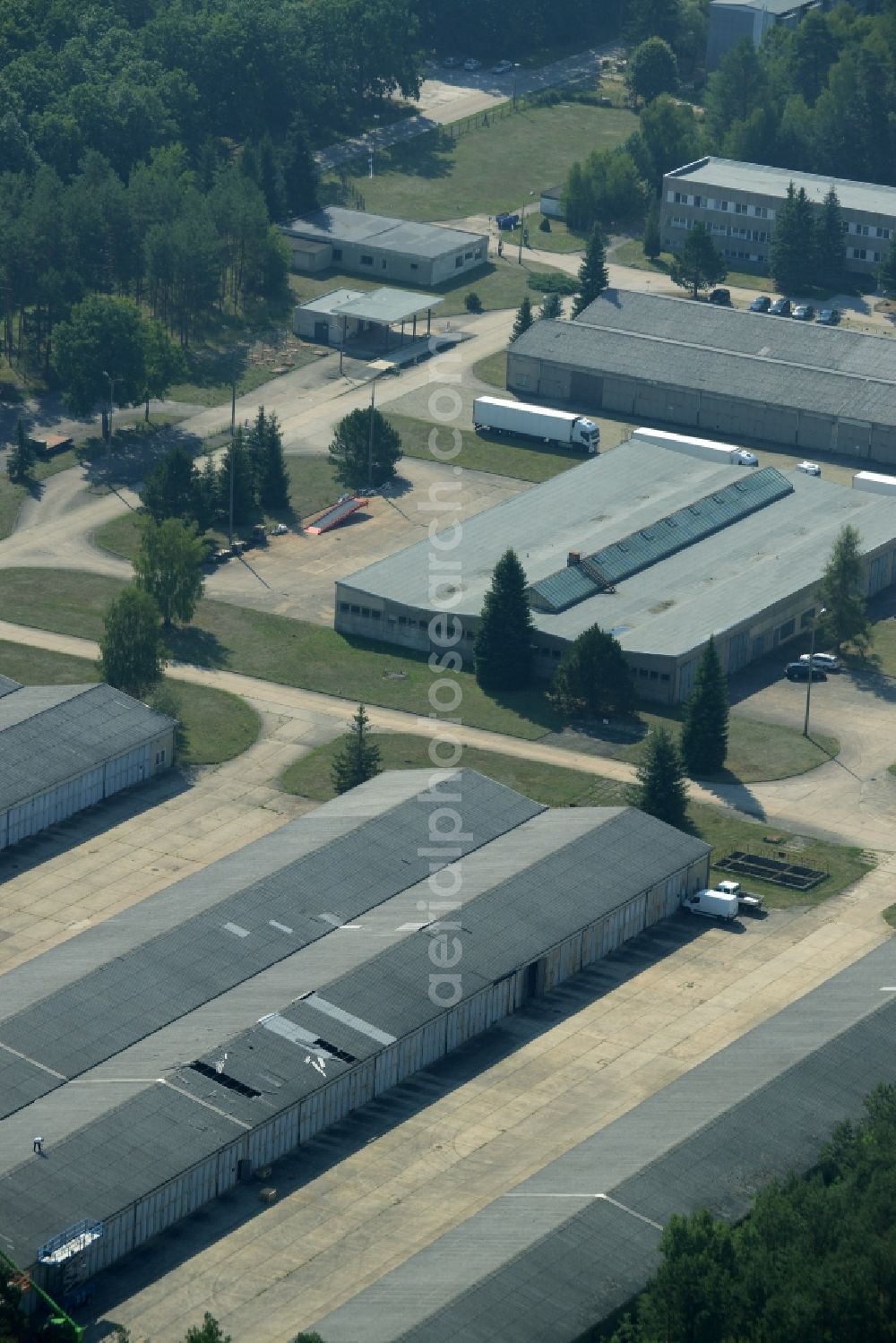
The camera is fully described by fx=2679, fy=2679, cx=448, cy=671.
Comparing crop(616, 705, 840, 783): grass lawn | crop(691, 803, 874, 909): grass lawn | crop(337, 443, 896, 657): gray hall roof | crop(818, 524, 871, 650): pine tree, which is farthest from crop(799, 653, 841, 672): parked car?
crop(691, 803, 874, 909): grass lawn

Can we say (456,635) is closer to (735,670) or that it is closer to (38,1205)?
(735,670)

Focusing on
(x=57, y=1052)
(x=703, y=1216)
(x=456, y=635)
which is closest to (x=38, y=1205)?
(x=57, y=1052)

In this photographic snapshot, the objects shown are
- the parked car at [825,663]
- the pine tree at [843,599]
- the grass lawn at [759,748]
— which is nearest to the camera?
the grass lawn at [759,748]

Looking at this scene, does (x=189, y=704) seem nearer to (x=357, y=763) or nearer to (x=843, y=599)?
(x=357, y=763)

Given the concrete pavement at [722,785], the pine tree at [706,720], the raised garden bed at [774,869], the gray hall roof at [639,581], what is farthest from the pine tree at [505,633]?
the raised garden bed at [774,869]

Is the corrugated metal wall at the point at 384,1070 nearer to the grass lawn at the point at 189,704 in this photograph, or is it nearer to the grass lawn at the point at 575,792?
the grass lawn at the point at 575,792
